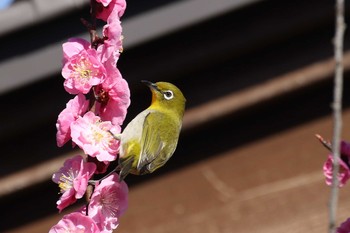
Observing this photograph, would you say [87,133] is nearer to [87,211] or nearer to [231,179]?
[87,211]

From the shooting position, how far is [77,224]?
1643 mm

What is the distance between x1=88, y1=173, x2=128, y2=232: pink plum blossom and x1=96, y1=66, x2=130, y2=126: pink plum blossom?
4.5 inches

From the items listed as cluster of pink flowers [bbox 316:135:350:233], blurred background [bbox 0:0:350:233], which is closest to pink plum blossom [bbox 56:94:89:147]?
cluster of pink flowers [bbox 316:135:350:233]

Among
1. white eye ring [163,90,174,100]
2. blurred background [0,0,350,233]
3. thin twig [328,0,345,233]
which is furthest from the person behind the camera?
blurred background [0,0,350,233]

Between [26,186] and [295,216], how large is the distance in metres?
1.03

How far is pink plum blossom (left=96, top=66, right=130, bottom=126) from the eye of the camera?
1.72 m

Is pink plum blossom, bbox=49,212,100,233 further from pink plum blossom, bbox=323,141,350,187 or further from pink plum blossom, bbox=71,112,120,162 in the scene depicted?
pink plum blossom, bbox=323,141,350,187

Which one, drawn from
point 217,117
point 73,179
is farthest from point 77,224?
point 217,117

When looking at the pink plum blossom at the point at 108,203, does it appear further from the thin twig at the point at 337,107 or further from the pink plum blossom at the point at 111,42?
the thin twig at the point at 337,107

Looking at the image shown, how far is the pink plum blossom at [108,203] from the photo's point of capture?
1.67 m

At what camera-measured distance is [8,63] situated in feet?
10.7

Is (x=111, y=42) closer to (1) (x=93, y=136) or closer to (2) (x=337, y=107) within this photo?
(1) (x=93, y=136)

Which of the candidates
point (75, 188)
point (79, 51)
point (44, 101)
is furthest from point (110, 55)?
point (44, 101)

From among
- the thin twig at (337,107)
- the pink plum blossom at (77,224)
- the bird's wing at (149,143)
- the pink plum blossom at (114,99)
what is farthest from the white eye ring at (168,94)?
the thin twig at (337,107)
